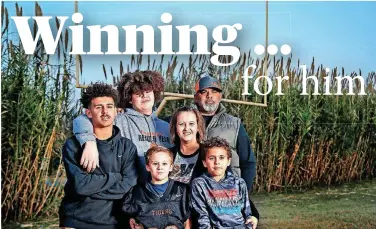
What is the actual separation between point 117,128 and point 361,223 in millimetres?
2022

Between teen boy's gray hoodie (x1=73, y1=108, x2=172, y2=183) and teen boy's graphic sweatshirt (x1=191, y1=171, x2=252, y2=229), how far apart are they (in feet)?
1.25

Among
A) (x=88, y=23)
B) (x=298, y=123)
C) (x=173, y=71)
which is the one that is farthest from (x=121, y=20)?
(x=298, y=123)

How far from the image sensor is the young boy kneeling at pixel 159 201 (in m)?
4.13

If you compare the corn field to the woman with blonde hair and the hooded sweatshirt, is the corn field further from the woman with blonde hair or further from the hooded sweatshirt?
the hooded sweatshirt

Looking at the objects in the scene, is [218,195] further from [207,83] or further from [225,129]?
[207,83]

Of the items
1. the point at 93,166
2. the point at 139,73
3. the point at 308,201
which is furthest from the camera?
the point at 308,201

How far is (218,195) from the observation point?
418 cm

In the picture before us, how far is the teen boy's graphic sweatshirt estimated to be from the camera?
4.18 metres

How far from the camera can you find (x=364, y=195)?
480 cm

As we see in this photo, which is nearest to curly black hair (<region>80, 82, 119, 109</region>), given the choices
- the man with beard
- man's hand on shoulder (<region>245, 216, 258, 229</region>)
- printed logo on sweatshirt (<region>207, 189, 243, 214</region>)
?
the man with beard

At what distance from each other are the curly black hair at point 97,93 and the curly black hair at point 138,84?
2.4 inches

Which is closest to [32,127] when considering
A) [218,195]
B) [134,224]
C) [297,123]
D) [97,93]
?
[97,93]

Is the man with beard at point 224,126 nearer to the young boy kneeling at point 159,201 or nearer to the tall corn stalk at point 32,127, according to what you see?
the young boy kneeling at point 159,201

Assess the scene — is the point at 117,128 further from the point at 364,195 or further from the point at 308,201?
the point at 364,195
